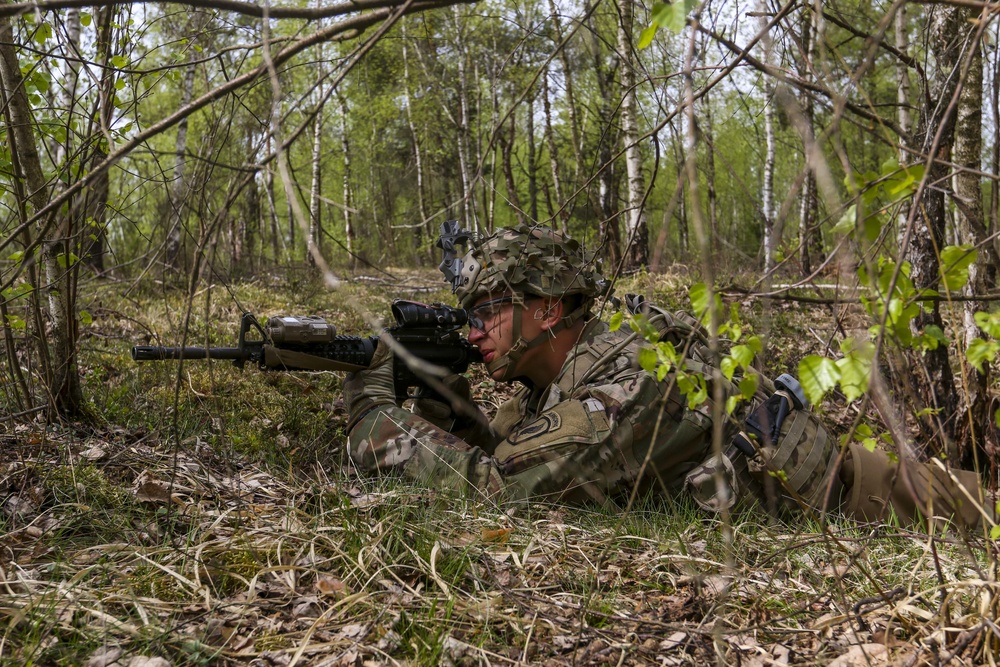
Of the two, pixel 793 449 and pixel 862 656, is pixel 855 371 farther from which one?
pixel 793 449

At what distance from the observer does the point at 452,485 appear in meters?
3.26

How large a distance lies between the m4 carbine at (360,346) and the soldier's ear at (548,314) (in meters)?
0.37

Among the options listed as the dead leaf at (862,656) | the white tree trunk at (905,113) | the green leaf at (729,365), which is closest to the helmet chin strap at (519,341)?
the white tree trunk at (905,113)

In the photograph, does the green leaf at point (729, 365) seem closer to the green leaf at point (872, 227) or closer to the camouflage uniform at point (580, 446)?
the green leaf at point (872, 227)

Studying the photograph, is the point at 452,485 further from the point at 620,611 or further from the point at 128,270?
the point at 128,270

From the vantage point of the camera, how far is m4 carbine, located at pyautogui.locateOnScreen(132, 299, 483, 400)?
3.39m

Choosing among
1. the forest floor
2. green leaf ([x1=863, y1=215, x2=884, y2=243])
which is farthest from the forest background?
the forest floor

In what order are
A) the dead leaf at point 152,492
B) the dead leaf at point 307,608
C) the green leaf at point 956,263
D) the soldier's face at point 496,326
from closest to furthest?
1. the green leaf at point 956,263
2. the dead leaf at point 307,608
3. the dead leaf at point 152,492
4. the soldier's face at point 496,326

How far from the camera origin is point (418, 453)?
344cm

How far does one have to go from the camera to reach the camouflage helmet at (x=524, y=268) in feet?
12.2

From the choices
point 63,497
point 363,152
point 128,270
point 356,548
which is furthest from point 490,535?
point 363,152

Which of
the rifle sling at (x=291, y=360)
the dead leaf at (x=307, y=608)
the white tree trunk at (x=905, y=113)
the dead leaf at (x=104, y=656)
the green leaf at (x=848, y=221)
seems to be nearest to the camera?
the green leaf at (x=848, y=221)

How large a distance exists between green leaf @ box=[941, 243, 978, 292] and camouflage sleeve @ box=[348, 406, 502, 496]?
1995mm

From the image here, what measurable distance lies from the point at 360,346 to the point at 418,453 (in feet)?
2.15
